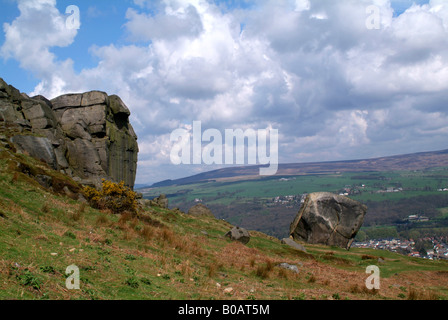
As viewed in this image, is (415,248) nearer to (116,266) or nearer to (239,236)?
(239,236)

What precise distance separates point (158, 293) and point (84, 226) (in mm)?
10662

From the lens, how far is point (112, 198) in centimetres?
3456

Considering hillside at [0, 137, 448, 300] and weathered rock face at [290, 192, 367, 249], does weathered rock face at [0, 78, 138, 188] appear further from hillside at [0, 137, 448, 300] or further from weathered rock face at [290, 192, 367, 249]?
weathered rock face at [290, 192, 367, 249]

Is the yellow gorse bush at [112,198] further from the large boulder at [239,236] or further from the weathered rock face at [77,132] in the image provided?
the large boulder at [239,236]

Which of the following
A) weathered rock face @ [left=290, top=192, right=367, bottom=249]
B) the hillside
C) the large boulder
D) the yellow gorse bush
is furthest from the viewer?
weathered rock face @ [left=290, top=192, right=367, bottom=249]

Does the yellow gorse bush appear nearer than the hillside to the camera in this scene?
No

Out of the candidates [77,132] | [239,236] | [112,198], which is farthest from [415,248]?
[112,198]

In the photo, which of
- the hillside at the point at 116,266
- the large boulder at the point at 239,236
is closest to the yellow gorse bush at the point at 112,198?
the hillside at the point at 116,266

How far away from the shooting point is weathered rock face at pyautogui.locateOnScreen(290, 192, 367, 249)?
5050 cm

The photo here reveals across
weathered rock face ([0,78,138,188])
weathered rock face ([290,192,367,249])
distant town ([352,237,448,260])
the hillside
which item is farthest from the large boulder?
distant town ([352,237,448,260])

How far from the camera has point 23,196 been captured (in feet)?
75.9

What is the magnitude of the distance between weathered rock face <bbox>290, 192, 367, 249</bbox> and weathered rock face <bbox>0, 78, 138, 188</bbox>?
103ft

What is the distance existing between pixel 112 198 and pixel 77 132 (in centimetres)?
2286
